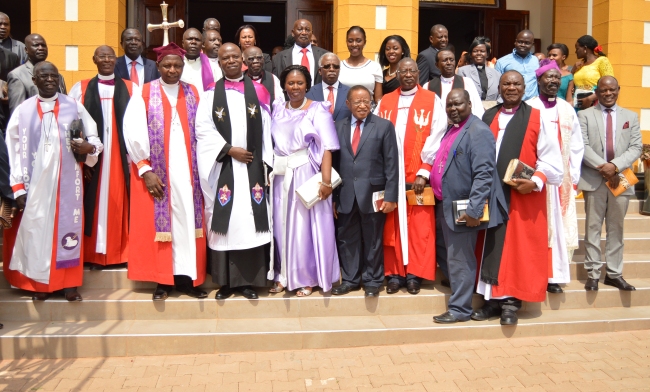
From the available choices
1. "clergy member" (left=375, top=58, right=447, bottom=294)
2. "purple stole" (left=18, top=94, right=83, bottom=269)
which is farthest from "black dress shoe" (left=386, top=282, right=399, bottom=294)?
"purple stole" (left=18, top=94, right=83, bottom=269)

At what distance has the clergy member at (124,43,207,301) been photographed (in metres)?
5.35

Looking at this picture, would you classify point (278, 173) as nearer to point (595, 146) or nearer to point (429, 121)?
point (429, 121)

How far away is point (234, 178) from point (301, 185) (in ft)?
1.95

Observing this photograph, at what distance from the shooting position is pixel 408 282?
5723 mm

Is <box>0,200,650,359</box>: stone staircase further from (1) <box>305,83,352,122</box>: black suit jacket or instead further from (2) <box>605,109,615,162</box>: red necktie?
(1) <box>305,83,352,122</box>: black suit jacket

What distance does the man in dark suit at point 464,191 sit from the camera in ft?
16.6

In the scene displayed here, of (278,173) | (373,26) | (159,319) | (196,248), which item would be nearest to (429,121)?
(278,173)

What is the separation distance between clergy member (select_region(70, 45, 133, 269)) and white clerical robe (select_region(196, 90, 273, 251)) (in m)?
0.84

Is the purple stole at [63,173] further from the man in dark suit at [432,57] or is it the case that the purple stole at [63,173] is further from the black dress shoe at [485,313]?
the man in dark suit at [432,57]

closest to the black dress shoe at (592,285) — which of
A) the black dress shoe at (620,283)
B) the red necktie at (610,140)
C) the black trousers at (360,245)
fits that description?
the black dress shoe at (620,283)

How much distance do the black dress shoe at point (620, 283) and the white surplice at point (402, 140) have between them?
211 cm

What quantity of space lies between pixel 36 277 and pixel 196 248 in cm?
135

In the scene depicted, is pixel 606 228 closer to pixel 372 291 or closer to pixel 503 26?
pixel 372 291

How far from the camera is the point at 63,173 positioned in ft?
17.4
